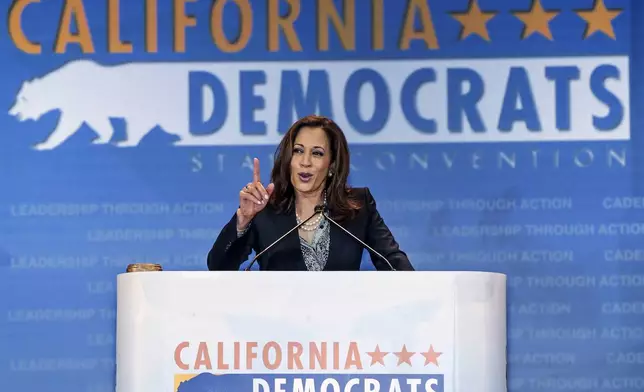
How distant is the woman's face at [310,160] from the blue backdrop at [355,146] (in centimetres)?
113

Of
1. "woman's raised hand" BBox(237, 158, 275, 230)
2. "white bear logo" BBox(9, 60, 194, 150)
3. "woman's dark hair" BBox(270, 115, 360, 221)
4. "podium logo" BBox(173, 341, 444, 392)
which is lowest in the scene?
"podium logo" BBox(173, 341, 444, 392)

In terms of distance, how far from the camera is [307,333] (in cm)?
209

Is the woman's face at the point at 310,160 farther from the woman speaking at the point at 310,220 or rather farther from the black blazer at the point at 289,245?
the black blazer at the point at 289,245

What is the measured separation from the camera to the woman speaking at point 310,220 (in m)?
2.76

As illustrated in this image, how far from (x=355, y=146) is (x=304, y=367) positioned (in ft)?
6.90

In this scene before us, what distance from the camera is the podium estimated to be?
6.81 feet

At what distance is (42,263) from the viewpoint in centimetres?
412

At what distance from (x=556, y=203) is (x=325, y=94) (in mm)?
1032

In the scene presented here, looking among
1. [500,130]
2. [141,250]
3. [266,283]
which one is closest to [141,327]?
[266,283]

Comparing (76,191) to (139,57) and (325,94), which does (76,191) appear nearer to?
(139,57)

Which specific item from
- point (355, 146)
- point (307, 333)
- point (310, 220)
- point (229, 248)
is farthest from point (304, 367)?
point (355, 146)

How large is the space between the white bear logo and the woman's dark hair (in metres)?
1.26

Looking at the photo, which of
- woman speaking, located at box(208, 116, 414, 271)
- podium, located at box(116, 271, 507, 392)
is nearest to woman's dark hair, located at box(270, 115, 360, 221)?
woman speaking, located at box(208, 116, 414, 271)

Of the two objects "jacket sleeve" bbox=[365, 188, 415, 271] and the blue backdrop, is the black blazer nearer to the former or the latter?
"jacket sleeve" bbox=[365, 188, 415, 271]
